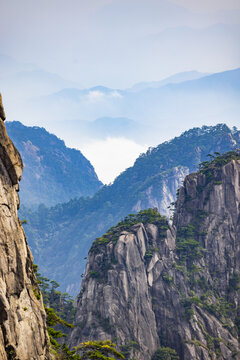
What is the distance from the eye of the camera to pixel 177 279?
9212 centimetres

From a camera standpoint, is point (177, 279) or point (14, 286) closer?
point (14, 286)

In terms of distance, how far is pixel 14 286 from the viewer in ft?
107

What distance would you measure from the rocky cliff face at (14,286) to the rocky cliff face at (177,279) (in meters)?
44.8

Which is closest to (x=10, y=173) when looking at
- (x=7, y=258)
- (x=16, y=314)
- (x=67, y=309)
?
(x=7, y=258)

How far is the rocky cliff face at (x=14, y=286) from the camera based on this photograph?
30.5 m

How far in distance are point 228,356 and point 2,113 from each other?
204 ft

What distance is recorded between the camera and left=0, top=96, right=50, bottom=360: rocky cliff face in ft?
99.9

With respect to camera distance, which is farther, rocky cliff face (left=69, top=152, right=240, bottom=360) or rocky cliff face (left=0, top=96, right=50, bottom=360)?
rocky cliff face (left=69, top=152, right=240, bottom=360)

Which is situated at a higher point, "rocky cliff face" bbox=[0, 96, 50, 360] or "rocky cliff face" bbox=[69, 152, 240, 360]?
"rocky cliff face" bbox=[69, 152, 240, 360]

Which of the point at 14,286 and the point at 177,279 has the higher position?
the point at 177,279

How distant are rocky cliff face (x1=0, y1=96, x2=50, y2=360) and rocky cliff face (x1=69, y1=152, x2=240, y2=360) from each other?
147 feet

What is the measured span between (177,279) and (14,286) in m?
63.3

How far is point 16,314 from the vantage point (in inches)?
1270

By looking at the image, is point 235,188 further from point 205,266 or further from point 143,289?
point 143,289
